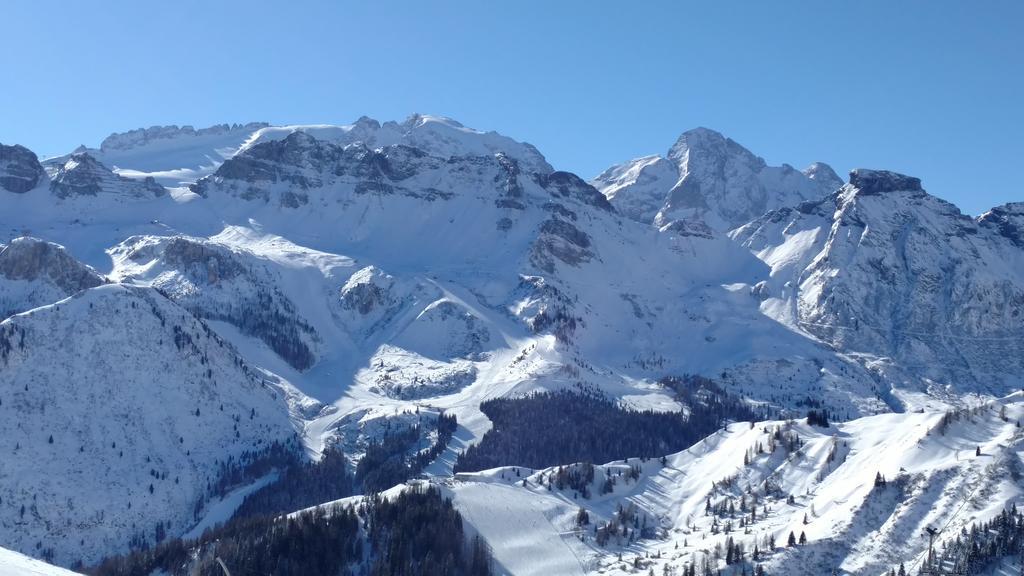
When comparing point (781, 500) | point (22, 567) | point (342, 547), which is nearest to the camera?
point (22, 567)

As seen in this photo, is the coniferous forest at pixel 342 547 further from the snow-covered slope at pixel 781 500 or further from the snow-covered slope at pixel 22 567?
the snow-covered slope at pixel 22 567

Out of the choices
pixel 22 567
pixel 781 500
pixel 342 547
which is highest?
pixel 781 500

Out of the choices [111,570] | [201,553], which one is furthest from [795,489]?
[111,570]

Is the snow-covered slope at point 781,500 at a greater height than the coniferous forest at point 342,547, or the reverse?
the snow-covered slope at point 781,500

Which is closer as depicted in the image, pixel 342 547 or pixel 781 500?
pixel 342 547

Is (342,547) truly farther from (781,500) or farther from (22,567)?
(22,567)

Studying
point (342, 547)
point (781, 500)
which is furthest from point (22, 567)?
point (781, 500)

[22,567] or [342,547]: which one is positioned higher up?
[22,567]

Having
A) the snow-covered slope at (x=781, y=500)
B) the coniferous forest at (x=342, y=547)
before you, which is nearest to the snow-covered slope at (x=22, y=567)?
the coniferous forest at (x=342, y=547)

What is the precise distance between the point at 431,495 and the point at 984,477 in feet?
274

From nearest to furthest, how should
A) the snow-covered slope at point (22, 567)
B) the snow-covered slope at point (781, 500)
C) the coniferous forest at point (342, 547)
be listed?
the snow-covered slope at point (22, 567), the snow-covered slope at point (781, 500), the coniferous forest at point (342, 547)

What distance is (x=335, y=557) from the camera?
154750 mm

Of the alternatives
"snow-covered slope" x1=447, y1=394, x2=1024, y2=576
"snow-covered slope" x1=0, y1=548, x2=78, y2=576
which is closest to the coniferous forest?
"snow-covered slope" x1=447, y1=394, x2=1024, y2=576

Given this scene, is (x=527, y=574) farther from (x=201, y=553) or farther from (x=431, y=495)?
(x=201, y=553)
